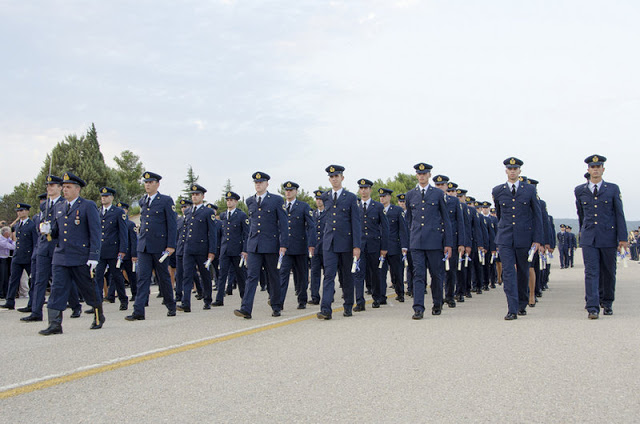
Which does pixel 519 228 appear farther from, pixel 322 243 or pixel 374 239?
pixel 322 243

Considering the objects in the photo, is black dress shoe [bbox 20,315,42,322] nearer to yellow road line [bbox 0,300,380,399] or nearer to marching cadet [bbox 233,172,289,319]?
marching cadet [bbox 233,172,289,319]

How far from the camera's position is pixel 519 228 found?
30.7 feet

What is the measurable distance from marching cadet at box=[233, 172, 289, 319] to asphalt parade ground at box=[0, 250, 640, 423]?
0.93m

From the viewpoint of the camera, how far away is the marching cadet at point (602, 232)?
8.99 metres

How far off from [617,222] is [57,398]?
810 cm

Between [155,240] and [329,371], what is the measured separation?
534 centimetres

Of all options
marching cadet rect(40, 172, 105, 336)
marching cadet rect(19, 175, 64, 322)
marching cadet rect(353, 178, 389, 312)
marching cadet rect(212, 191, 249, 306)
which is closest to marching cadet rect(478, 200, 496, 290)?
marching cadet rect(353, 178, 389, 312)

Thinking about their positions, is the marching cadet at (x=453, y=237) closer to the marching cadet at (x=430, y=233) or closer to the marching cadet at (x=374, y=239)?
the marching cadet at (x=430, y=233)

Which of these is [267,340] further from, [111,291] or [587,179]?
[111,291]

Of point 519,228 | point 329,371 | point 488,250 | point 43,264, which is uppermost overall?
point 519,228

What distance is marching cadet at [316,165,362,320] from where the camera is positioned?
939cm

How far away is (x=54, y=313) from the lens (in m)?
7.86

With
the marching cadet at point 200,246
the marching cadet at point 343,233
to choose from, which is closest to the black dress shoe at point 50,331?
the marching cadet at point 200,246

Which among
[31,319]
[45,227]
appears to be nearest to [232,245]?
[31,319]
